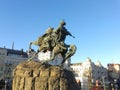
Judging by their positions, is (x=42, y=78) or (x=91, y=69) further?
(x=91, y=69)

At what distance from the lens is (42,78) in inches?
642

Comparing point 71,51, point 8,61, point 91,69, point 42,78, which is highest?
point 8,61

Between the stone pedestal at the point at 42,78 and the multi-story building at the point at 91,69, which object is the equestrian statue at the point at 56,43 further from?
the multi-story building at the point at 91,69

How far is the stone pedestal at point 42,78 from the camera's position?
16.2 m

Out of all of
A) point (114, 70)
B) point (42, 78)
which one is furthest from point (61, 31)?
point (114, 70)

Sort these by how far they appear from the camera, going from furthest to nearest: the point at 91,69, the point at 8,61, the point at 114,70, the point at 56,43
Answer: the point at 114,70 < the point at 91,69 < the point at 8,61 < the point at 56,43

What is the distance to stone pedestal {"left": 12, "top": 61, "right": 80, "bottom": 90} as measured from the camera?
1619cm

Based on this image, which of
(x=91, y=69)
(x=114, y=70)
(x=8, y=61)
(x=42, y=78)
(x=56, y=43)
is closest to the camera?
(x=42, y=78)

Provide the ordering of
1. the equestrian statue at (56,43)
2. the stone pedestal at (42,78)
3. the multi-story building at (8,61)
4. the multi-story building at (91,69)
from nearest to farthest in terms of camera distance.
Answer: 1. the stone pedestal at (42,78)
2. the equestrian statue at (56,43)
3. the multi-story building at (8,61)
4. the multi-story building at (91,69)

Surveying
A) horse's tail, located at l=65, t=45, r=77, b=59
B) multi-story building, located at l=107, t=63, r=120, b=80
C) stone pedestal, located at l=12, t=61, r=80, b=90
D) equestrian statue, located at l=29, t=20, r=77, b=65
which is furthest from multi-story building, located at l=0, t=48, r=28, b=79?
stone pedestal, located at l=12, t=61, r=80, b=90

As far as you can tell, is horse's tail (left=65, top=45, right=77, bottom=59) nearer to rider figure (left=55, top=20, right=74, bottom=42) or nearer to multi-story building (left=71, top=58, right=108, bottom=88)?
rider figure (left=55, top=20, right=74, bottom=42)

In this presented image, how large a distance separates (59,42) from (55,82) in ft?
9.33

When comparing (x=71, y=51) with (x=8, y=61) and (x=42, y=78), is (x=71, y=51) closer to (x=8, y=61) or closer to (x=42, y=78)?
(x=42, y=78)

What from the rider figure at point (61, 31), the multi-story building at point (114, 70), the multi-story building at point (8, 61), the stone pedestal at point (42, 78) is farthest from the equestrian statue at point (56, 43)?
the multi-story building at point (114, 70)
